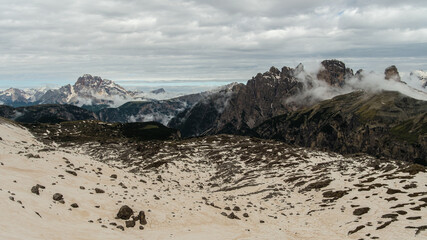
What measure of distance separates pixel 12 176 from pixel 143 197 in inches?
587

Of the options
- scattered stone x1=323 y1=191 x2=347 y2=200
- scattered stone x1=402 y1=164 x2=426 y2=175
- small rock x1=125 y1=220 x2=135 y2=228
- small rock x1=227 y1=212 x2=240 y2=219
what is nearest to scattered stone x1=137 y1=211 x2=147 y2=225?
small rock x1=125 y1=220 x2=135 y2=228

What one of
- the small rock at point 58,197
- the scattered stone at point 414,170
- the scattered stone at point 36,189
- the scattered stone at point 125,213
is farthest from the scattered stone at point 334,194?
the scattered stone at point 36,189

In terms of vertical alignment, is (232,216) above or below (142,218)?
below

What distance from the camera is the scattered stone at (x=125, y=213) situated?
3177 centimetres

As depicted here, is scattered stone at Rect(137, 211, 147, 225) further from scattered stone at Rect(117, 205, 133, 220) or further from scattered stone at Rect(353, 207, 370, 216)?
scattered stone at Rect(353, 207, 370, 216)

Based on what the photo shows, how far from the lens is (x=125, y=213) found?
3192 cm

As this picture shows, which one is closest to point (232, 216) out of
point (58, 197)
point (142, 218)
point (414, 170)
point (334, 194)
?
point (142, 218)

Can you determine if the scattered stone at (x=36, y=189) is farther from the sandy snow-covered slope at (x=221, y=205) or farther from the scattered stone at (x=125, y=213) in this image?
the scattered stone at (x=125, y=213)

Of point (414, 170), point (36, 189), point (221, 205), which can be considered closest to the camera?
point (36, 189)

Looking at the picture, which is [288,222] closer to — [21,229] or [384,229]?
[384,229]

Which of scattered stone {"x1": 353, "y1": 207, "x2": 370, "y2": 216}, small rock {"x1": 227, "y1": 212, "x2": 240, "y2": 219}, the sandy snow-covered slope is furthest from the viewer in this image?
scattered stone {"x1": 353, "y1": 207, "x2": 370, "y2": 216}

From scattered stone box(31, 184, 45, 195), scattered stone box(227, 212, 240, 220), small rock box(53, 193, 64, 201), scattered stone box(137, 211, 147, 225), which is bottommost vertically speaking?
scattered stone box(227, 212, 240, 220)

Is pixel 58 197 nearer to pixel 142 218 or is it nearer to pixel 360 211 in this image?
pixel 142 218

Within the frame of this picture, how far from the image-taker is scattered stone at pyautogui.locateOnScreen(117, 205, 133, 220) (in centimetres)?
3177
